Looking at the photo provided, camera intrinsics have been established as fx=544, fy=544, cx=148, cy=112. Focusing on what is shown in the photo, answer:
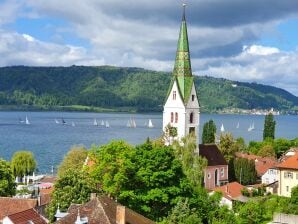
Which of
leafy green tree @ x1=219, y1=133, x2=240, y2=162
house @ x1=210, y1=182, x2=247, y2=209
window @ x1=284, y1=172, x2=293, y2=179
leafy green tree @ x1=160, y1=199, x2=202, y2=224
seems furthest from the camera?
leafy green tree @ x1=219, y1=133, x2=240, y2=162

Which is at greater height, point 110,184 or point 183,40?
point 183,40

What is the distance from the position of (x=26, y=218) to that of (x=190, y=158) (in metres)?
22.6

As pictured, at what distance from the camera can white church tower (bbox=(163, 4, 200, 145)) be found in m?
60.8

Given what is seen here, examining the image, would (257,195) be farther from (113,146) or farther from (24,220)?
(24,220)

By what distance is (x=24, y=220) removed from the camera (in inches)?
1291

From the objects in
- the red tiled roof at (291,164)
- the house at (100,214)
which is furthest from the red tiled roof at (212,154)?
the house at (100,214)

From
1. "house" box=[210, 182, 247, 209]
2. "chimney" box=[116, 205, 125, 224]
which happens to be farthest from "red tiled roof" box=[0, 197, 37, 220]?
"house" box=[210, 182, 247, 209]

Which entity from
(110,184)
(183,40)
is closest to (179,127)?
(183,40)

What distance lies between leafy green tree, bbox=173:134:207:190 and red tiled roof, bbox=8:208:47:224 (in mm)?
17371

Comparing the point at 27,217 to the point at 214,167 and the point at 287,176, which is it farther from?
the point at 214,167

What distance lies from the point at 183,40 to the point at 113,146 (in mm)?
23008

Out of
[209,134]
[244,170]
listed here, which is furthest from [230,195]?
[209,134]

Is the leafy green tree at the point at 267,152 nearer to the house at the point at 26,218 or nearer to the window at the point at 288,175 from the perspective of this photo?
the window at the point at 288,175

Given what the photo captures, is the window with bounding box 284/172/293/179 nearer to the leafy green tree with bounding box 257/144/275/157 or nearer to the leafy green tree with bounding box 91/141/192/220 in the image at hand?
the leafy green tree with bounding box 91/141/192/220
